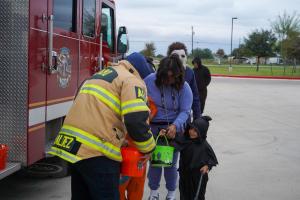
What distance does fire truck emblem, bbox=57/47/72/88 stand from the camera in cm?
522

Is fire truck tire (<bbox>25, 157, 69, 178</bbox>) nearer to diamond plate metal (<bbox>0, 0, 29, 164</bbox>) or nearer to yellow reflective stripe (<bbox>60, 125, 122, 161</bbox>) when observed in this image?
diamond plate metal (<bbox>0, 0, 29, 164</bbox>)

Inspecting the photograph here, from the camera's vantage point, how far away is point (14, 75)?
4.41 metres

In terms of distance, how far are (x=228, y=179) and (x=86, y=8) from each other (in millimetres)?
3002

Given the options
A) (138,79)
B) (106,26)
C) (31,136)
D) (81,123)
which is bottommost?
(31,136)

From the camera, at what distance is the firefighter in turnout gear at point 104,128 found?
3.32 m

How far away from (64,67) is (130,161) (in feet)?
7.10

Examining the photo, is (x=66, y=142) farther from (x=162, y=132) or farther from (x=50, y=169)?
(x=50, y=169)

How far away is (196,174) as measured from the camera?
484 centimetres

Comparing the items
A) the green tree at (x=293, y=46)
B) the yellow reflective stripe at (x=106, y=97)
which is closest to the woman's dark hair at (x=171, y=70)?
the yellow reflective stripe at (x=106, y=97)

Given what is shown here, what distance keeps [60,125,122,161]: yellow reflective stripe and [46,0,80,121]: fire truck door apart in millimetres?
1613

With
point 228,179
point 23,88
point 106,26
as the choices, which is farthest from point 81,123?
point 106,26

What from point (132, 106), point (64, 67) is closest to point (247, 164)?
point (64, 67)

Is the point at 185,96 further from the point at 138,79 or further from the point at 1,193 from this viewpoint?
the point at 1,193

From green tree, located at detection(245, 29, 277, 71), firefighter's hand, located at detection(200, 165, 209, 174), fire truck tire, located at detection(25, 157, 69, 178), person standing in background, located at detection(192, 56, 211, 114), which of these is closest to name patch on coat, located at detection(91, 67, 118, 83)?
firefighter's hand, located at detection(200, 165, 209, 174)
